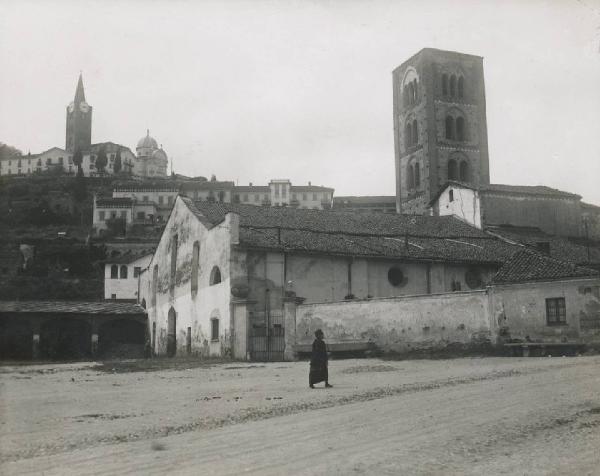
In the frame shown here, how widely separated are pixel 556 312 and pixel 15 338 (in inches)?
1256

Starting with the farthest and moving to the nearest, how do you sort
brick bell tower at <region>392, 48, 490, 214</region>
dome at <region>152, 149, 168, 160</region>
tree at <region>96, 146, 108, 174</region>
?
dome at <region>152, 149, 168, 160</region> < tree at <region>96, 146, 108, 174</region> < brick bell tower at <region>392, 48, 490, 214</region>

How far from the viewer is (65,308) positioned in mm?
41438

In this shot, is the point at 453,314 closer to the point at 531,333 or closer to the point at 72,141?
the point at 531,333

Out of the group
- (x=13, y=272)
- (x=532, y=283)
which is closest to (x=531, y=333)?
(x=532, y=283)

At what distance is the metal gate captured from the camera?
84.5 feet

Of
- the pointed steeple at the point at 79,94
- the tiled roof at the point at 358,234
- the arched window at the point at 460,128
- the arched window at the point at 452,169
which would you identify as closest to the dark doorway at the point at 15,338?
the tiled roof at the point at 358,234

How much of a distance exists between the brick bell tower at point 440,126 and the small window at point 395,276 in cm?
2840

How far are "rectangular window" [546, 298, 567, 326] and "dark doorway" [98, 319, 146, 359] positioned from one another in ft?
87.9

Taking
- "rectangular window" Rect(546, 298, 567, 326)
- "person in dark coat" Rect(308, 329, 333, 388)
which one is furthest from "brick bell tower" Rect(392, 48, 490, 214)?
"person in dark coat" Rect(308, 329, 333, 388)

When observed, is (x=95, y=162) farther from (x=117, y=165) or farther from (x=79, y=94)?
(x=79, y=94)

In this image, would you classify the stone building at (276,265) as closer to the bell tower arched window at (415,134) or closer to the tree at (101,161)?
the bell tower arched window at (415,134)

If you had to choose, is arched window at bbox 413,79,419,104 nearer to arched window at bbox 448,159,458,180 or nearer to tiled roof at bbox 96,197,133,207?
arched window at bbox 448,159,458,180

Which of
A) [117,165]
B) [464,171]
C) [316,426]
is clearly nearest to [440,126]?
[464,171]

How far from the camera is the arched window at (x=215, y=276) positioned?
99.2ft
